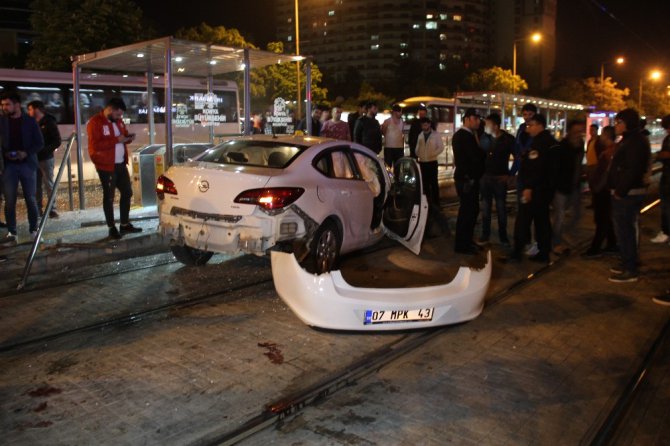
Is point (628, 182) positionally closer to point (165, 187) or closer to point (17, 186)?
point (165, 187)

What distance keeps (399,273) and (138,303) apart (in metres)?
3.09

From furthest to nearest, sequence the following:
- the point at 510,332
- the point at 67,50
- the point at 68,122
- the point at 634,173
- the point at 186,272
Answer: the point at 67,50, the point at 68,122, the point at 186,272, the point at 634,173, the point at 510,332

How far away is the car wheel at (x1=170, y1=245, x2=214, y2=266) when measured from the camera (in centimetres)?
765

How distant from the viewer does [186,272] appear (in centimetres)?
754

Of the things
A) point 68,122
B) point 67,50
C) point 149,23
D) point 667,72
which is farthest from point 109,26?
point 667,72

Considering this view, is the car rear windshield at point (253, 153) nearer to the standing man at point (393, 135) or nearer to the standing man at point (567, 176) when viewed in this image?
the standing man at point (567, 176)

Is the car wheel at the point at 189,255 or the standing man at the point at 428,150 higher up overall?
the standing man at the point at 428,150

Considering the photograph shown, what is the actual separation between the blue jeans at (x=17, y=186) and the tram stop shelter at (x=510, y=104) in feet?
61.2

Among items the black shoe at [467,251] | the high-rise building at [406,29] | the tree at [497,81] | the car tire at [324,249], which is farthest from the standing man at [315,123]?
the high-rise building at [406,29]

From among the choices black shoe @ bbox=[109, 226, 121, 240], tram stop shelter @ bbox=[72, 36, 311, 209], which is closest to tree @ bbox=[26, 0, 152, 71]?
tram stop shelter @ bbox=[72, 36, 311, 209]

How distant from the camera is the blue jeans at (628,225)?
7129 mm

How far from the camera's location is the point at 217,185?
6555 mm

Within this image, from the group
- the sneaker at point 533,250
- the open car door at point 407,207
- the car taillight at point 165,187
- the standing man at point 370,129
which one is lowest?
the sneaker at point 533,250

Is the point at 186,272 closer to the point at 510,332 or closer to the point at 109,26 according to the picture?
the point at 510,332
